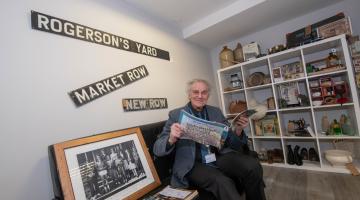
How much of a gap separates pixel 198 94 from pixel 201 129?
41 centimetres

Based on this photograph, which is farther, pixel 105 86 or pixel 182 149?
pixel 105 86

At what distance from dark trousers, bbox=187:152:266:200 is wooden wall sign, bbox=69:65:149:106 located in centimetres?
97

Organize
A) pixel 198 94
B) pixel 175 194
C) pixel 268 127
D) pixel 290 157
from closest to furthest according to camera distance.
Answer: pixel 175 194 < pixel 198 94 < pixel 290 157 < pixel 268 127

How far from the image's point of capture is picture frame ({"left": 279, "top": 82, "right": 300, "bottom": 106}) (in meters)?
2.53

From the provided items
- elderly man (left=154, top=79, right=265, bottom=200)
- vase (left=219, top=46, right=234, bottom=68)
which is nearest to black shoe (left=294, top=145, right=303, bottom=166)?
elderly man (left=154, top=79, right=265, bottom=200)

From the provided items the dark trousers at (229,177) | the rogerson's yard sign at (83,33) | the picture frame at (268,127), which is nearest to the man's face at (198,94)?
the dark trousers at (229,177)

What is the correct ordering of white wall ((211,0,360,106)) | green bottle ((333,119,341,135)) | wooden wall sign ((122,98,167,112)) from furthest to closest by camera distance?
1. white wall ((211,0,360,106))
2. green bottle ((333,119,341,135))
3. wooden wall sign ((122,98,167,112))

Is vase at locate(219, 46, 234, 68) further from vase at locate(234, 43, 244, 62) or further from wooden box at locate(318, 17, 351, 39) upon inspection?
wooden box at locate(318, 17, 351, 39)

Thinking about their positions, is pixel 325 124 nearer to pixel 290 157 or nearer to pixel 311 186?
pixel 290 157

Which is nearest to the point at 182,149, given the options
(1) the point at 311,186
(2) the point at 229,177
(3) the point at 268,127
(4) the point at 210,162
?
(4) the point at 210,162

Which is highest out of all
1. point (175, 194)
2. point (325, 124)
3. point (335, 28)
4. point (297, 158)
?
point (335, 28)

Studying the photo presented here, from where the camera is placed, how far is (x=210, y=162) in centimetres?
149

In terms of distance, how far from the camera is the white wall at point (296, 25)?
2332 millimetres

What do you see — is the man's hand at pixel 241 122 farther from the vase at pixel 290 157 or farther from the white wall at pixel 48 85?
the vase at pixel 290 157
